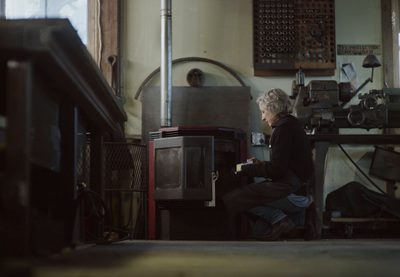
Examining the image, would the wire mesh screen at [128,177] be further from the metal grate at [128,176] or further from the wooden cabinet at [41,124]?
the wooden cabinet at [41,124]

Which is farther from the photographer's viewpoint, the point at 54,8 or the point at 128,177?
the point at 54,8

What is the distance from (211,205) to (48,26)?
331 centimetres

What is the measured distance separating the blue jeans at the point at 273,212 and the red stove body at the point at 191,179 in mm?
773

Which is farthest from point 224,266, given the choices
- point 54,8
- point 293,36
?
point 54,8

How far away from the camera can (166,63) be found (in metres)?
5.19

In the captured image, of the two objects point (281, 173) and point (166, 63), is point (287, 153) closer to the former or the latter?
point (281, 173)

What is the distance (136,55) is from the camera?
5535 millimetres

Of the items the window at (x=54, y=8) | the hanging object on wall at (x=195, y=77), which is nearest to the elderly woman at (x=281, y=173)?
the hanging object on wall at (x=195, y=77)

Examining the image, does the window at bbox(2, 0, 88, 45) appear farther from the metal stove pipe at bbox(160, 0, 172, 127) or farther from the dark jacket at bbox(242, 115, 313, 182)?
the dark jacket at bbox(242, 115, 313, 182)

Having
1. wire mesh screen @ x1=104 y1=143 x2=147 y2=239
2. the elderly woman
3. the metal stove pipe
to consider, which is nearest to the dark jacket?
the elderly woman

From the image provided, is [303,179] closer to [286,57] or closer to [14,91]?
[286,57]

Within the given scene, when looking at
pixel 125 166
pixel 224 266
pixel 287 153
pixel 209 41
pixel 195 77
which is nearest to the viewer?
pixel 224 266

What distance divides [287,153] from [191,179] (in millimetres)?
1091

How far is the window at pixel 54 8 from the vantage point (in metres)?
5.56
